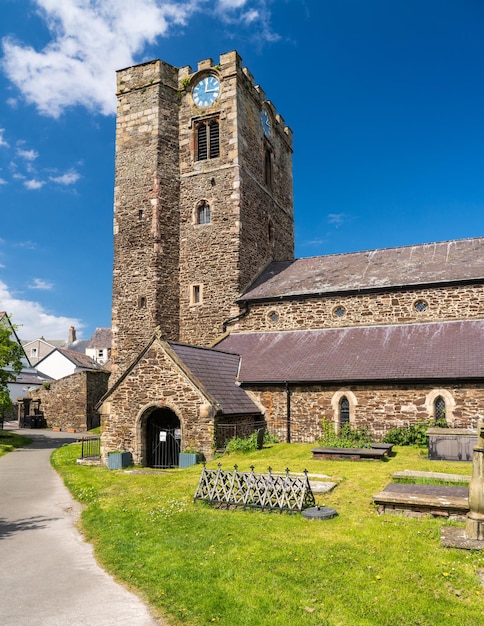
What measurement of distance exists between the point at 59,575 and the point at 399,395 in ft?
50.7

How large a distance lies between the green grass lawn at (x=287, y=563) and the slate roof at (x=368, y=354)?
8.25 m

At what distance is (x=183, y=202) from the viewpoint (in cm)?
3178

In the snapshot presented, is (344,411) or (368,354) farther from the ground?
(368,354)

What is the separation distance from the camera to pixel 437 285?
24.3 metres

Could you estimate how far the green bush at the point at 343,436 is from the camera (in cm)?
2024

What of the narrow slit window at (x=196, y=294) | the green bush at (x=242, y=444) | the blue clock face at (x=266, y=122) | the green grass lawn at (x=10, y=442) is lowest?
the green grass lawn at (x=10, y=442)

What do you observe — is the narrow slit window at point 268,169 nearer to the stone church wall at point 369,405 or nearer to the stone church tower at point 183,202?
the stone church tower at point 183,202

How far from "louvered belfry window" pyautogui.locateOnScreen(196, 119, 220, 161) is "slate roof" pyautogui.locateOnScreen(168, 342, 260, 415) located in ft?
45.4

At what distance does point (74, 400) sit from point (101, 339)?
4258cm

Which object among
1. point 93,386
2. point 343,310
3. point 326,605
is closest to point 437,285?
point 343,310

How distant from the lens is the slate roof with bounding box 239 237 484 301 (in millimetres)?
25172

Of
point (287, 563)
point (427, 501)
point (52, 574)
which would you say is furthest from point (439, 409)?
point (52, 574)

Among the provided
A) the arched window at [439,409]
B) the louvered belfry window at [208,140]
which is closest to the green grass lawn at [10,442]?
the louvered belfry window at [208,140]

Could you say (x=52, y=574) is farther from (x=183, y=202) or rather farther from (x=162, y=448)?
(x=183, y=202)
